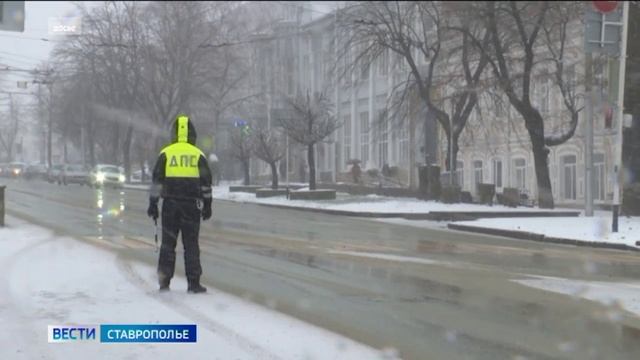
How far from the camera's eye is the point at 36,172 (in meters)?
43.8

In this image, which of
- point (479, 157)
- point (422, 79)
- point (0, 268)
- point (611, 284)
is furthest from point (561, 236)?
point (479, 157)

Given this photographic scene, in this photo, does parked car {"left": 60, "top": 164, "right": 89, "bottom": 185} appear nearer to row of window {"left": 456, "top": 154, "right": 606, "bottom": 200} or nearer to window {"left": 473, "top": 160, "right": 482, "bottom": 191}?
window {"left": 473, "top": 160, "right": 482, "bottom": 191}

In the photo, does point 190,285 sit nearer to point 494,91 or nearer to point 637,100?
point 637,100

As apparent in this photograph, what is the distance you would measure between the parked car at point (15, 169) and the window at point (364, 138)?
24159mm

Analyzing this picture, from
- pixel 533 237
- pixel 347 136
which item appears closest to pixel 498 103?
pixel 533 237

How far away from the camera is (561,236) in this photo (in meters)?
18.0

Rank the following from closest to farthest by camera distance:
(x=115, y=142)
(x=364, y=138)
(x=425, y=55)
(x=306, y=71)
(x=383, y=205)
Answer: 1. (x=383, y=205)
2. (x=425, y=55)
3. (x=306, y=71)
4. (x=364, y=138)
5. (x=115, y=142)

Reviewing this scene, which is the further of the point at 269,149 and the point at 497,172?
the point at 497,172

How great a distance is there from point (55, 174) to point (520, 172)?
29.4 meters

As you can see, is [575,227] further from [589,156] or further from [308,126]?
[308,126]

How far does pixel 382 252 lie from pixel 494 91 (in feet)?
54.0

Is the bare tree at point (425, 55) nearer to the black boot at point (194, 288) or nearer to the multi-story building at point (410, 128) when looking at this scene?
the multi-story building at point (410, 128)

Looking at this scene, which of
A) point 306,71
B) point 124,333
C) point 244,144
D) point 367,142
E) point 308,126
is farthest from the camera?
point 367,142

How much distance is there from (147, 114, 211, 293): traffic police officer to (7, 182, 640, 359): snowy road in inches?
16.2
